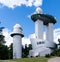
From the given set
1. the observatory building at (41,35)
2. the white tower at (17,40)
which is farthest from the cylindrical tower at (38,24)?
the white tower at (17,40)

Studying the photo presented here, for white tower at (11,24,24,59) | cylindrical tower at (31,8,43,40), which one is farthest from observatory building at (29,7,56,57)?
white tower at (11,24,24,59)

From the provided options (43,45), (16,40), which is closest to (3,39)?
(16,40)

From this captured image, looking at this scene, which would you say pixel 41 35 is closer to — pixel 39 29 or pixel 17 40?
pixel 39 29

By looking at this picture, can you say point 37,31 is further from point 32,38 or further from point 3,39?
point 3,39

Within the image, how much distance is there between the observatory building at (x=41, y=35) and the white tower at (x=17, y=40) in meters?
4.72

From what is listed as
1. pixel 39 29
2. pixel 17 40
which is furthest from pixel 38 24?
pixel 17 40

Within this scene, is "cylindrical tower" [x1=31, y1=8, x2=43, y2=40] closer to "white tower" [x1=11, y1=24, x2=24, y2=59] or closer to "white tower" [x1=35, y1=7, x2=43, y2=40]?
"white tower" [x1=35, y1=7, x2=43, y2=40]

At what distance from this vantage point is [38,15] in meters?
81.8

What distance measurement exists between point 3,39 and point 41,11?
14.7m

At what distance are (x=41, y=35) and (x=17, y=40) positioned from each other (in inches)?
356

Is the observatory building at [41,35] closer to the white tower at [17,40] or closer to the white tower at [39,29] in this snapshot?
the white tower at [39,29]

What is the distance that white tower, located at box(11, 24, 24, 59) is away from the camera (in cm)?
7412

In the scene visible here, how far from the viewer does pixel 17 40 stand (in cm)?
7512

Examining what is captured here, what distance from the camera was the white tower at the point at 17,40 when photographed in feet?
243
